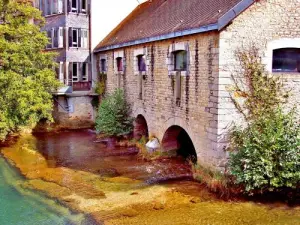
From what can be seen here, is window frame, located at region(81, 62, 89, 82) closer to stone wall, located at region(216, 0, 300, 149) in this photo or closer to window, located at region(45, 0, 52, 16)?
window, located at region(45, 0, 52, 16)

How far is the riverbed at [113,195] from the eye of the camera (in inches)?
342

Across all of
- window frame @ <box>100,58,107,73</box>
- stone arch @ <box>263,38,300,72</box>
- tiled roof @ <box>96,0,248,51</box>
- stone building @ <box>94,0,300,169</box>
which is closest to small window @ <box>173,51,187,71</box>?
stone building @ <box>94,0,300,169</box>

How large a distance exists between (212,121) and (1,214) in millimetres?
6265

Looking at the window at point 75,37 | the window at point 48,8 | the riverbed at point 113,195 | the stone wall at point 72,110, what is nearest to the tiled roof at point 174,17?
the window at point 75,37

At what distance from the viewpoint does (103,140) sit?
18125mm

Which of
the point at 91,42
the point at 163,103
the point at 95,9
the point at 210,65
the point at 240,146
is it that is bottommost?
the point at 240,146

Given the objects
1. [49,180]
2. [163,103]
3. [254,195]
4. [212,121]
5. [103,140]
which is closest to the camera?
[254,195]

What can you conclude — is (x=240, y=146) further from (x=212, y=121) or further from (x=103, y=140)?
(x=103, y=140)

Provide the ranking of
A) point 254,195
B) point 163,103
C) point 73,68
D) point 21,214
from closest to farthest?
point 21,214 → point 254,195 → point 163,103 → point 73,68

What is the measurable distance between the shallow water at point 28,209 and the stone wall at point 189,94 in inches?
178

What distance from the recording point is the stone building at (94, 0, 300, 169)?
34.2 ft

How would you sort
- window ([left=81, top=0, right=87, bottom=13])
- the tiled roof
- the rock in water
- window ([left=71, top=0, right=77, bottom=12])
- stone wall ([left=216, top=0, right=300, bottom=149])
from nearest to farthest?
stone wall ([left=216, top=0, right=300, bottom=149]) → the tiled roof → the rock in water → window ([left=71, top=0, right=77, bottom=12]) → window ([left=81, top=0, right=87, bottom=13])

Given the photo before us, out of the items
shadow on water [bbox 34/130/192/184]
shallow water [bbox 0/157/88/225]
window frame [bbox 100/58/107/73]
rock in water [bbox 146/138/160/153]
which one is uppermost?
window frame [bbox 100/58/107/73]

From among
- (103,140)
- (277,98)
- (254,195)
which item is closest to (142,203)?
(254,195)
